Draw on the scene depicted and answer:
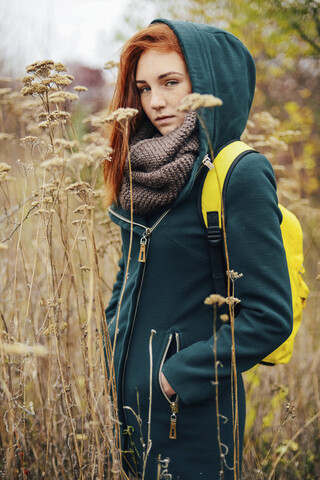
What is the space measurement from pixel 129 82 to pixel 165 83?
22cm

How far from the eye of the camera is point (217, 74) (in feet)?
4.78

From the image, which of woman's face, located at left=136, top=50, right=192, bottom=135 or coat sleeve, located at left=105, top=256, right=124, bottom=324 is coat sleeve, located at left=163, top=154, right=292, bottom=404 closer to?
woman's face, located at left=136, top=50, right=192, bottom=135

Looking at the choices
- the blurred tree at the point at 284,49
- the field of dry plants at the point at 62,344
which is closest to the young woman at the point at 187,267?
the field of dry plants at the point at 62,344

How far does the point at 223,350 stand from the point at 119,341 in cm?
45

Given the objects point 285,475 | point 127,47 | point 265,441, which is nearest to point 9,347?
point 127,47

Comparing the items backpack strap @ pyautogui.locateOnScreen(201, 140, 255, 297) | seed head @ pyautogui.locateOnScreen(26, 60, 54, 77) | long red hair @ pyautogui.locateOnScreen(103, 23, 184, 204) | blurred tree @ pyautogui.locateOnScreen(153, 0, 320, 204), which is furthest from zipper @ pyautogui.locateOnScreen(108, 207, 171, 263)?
blurred tree @ pyautogui.locateOnScreen(153, 0, 320, 204)

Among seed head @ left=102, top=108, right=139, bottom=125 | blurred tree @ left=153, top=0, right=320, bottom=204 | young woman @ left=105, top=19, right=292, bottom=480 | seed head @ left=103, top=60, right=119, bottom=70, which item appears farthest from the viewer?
blurred tree @ left=153, top=0, right=320, bottom=204

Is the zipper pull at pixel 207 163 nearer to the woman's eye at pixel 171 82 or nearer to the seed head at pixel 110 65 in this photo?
the woman's eye at pixel 171 82

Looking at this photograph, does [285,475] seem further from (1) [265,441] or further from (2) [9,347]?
(2) [9,347]

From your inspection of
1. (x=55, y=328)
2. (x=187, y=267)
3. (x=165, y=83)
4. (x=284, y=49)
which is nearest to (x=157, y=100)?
(x=165, y=83)

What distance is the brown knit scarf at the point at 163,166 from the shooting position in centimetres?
137

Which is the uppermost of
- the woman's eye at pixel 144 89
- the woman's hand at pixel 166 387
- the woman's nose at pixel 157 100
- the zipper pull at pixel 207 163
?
the woman's eye at pixel 144 89

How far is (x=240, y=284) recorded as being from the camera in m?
1.30

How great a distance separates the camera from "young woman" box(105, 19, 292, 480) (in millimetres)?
1273
